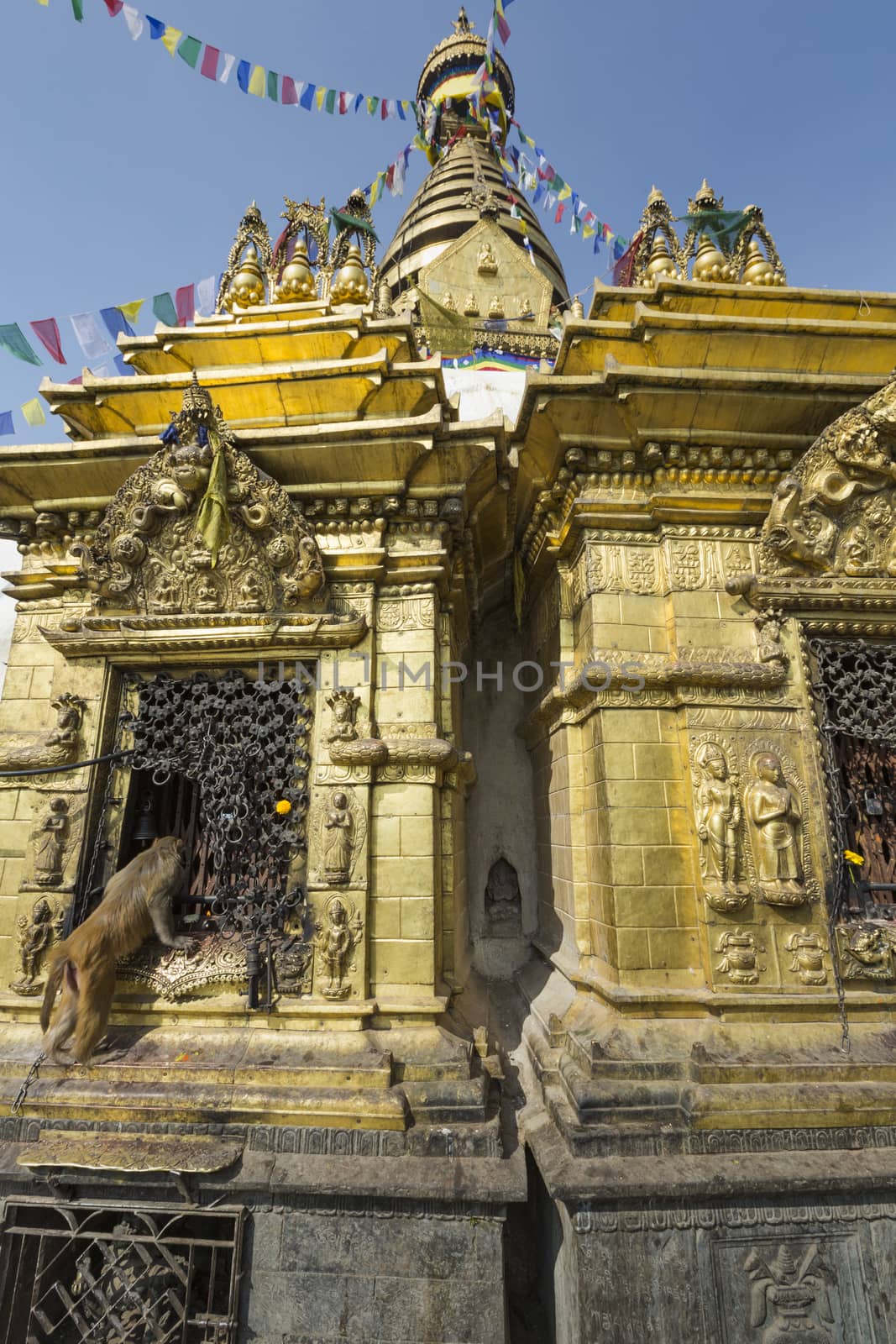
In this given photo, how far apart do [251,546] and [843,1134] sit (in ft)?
19.8

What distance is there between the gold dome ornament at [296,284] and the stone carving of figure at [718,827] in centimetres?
649

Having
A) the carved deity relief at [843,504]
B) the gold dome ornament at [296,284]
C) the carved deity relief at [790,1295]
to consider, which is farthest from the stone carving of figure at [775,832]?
the gold dome ornament at [296,284]

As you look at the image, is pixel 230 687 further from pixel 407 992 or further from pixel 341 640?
pixel 407 992

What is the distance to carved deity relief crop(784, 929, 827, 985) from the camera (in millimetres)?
4559

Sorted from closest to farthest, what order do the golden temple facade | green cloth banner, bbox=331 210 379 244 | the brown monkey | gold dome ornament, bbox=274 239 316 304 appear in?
the golden temple facade
the brown monkey
gold dome ornament, bbox=274 239 316 304
green cloth banner, bbox=331 210 379 244

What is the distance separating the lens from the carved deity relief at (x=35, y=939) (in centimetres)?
483

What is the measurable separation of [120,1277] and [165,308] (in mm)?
9837

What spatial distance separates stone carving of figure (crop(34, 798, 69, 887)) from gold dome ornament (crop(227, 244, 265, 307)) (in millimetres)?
5665

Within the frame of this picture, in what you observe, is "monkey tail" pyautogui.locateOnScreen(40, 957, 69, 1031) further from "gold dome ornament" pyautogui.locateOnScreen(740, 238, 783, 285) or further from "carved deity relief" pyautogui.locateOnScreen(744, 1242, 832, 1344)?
"gold dome ornament" pyautogui.locateOnScreen(740, 238, 783, 285)

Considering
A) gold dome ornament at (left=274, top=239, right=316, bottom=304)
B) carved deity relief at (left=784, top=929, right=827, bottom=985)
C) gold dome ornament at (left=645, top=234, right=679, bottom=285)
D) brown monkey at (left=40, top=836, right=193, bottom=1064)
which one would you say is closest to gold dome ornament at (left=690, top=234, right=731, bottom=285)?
gold dome ornament at (left=645, top=234, right=679, bottom=285)

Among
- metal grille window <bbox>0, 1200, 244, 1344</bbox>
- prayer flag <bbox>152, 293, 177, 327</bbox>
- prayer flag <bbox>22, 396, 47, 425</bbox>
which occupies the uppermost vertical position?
prayer flag <bbox>152, 293, 177, 327</bbox>

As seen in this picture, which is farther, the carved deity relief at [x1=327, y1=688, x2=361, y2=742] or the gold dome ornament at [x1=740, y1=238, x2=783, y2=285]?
the gold dome ornament at [x1=740, y1=238, x2=783, y2=285]

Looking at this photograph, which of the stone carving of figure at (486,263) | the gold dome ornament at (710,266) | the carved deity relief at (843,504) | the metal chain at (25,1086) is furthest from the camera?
the stone carving of figure at (486,263)

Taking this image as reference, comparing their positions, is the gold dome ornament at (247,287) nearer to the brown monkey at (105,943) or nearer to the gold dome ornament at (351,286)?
the gold dome ornament at (351,286)
